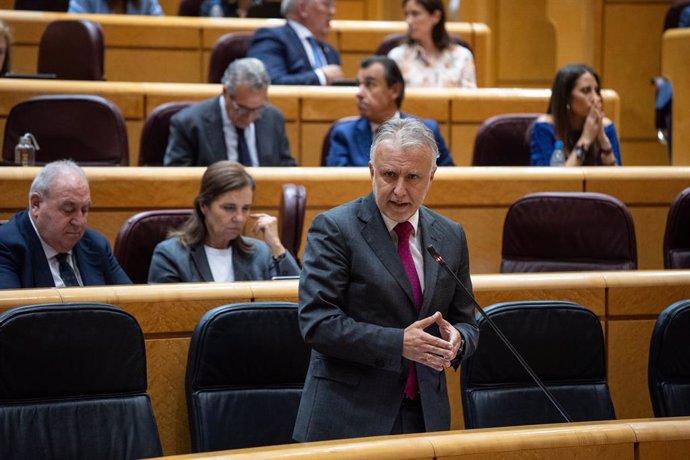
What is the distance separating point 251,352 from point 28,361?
0.37 meters

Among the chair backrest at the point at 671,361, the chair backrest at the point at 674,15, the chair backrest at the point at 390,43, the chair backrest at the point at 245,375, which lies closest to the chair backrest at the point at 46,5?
the chair backrest at the point at 390,43

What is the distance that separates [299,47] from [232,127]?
0.80 meters

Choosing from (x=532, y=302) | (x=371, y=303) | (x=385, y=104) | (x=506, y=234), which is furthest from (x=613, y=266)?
(x=371, y=303)

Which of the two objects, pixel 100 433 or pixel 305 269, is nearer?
pixel 305 269

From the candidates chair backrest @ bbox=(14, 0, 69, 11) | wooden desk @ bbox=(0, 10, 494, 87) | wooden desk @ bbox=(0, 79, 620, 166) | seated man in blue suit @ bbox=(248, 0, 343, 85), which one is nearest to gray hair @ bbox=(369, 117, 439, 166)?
wooden desk @ bbox=(0, 79, 620, 166)

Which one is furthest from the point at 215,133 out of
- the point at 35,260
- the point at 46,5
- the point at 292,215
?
the point at 46,5

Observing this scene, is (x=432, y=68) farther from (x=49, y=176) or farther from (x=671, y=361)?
(x=671, y=361)

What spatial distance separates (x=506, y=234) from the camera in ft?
8.40

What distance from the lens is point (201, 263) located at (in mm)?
2287

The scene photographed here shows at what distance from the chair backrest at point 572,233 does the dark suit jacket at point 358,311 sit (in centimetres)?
110

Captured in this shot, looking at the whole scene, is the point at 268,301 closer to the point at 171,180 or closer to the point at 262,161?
the point at 171,180

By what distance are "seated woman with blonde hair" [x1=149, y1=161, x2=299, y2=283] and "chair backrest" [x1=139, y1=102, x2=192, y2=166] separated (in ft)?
2.63

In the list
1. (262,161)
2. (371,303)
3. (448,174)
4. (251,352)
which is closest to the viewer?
(371,303)

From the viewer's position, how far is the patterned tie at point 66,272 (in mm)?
2168
